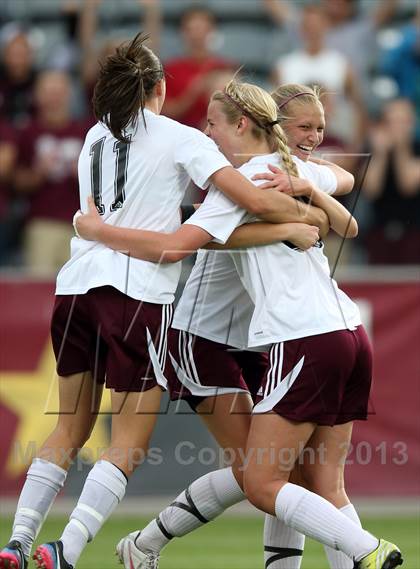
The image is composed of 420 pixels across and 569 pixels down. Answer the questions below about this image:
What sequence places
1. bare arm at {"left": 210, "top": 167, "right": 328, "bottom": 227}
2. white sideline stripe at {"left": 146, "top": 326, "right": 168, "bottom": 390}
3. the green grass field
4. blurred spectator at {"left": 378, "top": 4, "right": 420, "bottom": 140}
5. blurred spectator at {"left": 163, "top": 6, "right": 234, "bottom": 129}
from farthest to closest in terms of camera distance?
blurred spectator at {"left": 378, "top": 4, "right": 420, "bottom": 140} → blurred spectator at {"left": 163, "top": 6, "right": 234, "bottom": 129} → the green grass field → white sideline stripe at {"left": 146, "top": 326, "right": 168, "bottom": 390} → bare arm at {"left": 210, "top": 167, "right": 328, "bottom": 227}

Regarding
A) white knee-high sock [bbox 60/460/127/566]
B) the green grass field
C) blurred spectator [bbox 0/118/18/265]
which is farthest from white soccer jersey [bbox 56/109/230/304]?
blurred spectator [bbox 0/118/18/265]

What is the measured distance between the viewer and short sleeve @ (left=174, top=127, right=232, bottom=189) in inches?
175

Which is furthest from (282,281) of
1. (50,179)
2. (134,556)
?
(50,179)

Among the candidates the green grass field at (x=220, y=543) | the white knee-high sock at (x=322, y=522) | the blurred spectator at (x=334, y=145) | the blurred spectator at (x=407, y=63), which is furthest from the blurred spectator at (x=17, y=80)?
the white knee-high sock at (x=322, y=522)

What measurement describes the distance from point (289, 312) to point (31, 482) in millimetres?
1203

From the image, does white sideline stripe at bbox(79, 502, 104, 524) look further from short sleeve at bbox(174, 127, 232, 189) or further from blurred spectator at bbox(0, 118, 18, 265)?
blurred spectator at bbox(0, 118, 18, 265)

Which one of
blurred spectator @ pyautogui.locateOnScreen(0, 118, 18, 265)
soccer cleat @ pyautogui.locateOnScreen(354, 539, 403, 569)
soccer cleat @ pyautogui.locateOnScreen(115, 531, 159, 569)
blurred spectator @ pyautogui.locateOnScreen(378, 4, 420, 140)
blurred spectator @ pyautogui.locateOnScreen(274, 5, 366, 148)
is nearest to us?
soccer cleat @ pyautogui.locateOnScreen(354, 539, 403, 569)

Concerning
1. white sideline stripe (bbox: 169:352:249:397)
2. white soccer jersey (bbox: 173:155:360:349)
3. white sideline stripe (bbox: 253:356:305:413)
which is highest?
white soccer jersey (bbox: 173:155:360:349)

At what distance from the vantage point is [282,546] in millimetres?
4723

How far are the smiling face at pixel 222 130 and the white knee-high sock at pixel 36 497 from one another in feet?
4.63

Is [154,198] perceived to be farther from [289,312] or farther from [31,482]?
[31,482]

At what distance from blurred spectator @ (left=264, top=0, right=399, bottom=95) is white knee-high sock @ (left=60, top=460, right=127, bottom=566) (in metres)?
6.28

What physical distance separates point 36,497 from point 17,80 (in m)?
5.79

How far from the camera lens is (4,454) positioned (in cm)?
790
